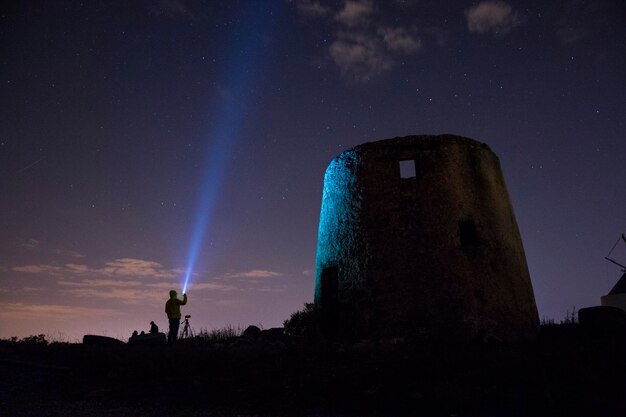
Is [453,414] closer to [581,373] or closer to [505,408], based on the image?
[505,408]

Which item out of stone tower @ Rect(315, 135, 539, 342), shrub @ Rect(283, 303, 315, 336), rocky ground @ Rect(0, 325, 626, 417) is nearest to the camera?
rocky ground @ Rect(0, 325, 626, 417)

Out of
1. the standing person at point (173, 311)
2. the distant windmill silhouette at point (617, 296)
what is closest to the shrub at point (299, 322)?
the standing person at point (173, 311)

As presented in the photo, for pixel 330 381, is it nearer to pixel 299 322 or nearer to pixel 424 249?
pixel 424 249

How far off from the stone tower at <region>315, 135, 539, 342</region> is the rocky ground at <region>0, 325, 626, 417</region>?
1.03 meters

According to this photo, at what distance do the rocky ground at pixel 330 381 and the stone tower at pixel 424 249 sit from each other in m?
1.03

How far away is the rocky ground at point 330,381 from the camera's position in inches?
227

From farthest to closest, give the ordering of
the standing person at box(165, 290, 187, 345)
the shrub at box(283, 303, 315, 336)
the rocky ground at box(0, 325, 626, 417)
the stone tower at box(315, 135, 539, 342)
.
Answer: the shrub at box(283, 303, 315, 336) < the standing person at box(165, 290, 187, 345) < the stone tower at box(315, 135, 539, 342) < the rocky ground at box(0, 325, 626, 417)

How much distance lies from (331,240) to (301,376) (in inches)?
202

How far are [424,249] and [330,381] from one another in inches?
180

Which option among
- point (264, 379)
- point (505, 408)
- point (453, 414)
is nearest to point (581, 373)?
point (505, 408)

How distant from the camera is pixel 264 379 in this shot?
7.58 meters

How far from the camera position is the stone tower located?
33.8ft

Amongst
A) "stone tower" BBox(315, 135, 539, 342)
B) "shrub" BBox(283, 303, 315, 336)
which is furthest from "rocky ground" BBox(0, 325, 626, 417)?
"shrub" BBox(283, 303, 315, 336)

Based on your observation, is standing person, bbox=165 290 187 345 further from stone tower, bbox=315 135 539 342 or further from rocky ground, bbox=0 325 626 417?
stone tower, bbox=315 135 539 342
